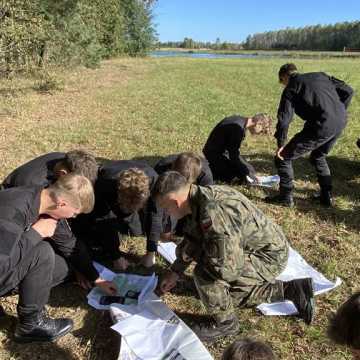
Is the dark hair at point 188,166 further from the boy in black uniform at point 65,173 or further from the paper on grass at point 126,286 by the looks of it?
the paper on grass at point 126,286

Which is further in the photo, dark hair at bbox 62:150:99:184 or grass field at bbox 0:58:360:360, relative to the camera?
dark hair at bbox 62:150:99:184

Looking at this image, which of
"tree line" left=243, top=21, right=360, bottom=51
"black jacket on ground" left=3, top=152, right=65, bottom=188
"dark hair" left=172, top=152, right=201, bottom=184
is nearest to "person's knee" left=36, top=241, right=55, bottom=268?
"black jacket on ground" left=3, top=152, right=65, bottom=188

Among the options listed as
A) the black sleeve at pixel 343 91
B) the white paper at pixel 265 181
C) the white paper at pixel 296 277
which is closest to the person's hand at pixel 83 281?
the white paper at pixel 296 277

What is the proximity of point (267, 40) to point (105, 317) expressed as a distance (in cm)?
14563

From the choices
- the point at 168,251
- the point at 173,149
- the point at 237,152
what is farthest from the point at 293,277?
the point at 173,149

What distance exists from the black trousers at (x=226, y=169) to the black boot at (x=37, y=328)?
142 inches

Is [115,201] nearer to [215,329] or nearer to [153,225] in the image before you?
[153,225]

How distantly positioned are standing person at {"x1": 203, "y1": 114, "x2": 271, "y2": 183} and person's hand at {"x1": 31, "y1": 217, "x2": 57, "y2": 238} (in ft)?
10.8

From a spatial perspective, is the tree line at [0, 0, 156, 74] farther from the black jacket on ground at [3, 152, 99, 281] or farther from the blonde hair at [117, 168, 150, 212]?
the blonde hair at [117, 168, 150, 212]

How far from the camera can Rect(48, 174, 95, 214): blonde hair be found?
3.13 metres

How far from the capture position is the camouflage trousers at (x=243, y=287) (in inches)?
125

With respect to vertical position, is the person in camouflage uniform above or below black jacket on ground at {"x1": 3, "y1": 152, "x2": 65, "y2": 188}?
below

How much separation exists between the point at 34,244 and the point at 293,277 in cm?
232

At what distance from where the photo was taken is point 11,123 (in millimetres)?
9984
